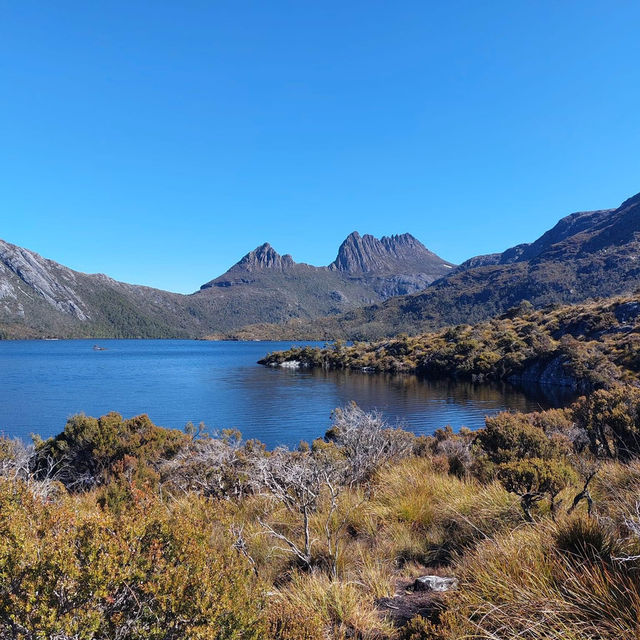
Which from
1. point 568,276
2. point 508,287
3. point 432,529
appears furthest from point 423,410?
point 508,287

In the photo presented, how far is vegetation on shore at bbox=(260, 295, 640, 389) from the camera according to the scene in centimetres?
4512

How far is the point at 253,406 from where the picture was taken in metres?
43.1

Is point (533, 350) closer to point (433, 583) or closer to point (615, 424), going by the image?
point (615, 424)

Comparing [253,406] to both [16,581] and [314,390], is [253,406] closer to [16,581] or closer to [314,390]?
[314,390]

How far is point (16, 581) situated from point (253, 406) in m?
41.8

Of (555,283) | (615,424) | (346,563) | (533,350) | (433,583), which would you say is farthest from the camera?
(555,283)

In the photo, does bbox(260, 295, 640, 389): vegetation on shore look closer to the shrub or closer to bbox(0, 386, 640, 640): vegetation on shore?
the shrub

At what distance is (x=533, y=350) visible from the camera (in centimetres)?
5781

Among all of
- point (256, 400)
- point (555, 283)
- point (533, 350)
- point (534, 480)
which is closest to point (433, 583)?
point (534, 480)

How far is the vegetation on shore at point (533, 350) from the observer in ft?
148

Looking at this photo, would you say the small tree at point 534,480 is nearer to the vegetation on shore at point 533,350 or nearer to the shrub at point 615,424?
the shrub at point 615,424

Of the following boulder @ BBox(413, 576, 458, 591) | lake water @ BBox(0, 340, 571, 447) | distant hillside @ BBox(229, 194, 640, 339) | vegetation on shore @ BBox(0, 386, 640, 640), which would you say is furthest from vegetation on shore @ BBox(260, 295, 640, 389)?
distant hillside @ BBox(229, 194, 640, 339)

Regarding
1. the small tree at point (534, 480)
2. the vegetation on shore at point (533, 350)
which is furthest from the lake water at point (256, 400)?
the small tree at point (534, 480)

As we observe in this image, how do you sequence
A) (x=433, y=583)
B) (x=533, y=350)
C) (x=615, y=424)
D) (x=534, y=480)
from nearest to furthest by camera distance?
(x=433, y=583) → (x=534, y=480) → (x=615, y=424) → (x=533, y=350)
